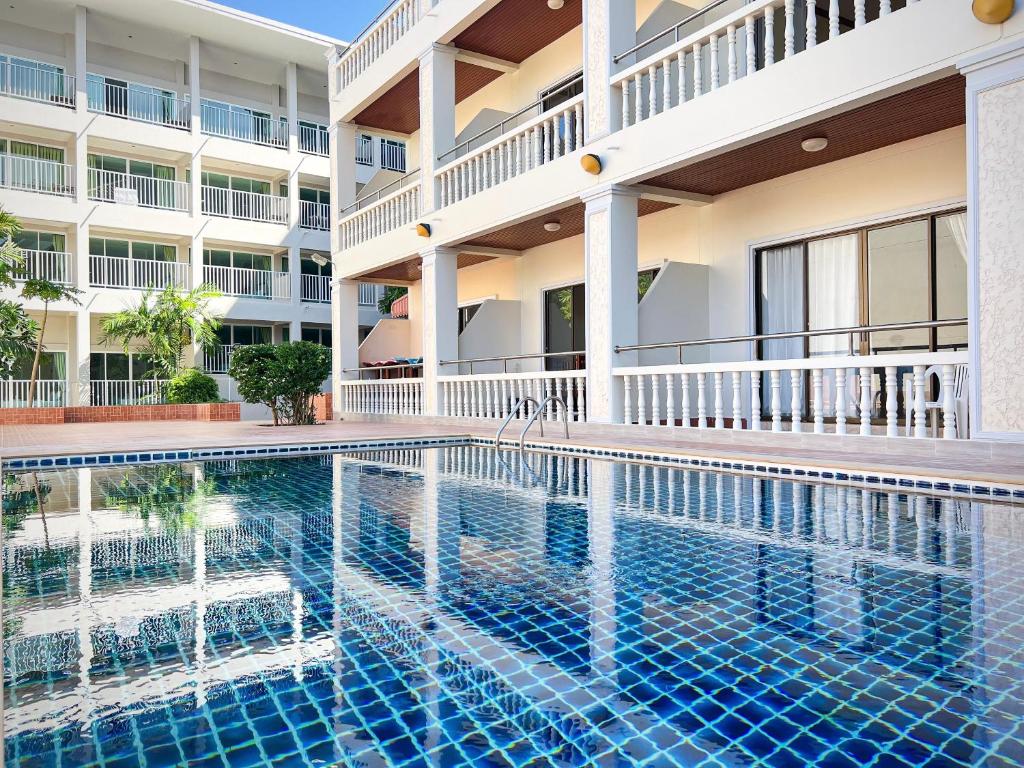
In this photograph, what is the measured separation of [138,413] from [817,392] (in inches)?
669

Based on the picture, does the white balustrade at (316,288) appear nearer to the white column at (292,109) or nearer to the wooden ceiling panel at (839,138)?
the white column at (292,109)

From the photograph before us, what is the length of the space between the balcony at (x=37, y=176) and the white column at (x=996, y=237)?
2208cm

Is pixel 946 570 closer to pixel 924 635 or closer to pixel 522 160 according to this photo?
pixel 924 635

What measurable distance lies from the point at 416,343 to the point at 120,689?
1633 centimetres

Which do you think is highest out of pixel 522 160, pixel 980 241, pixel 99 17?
pixel 99 17

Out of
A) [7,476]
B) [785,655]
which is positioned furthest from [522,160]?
[785,655]

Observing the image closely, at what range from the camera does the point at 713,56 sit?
8312 millimetres

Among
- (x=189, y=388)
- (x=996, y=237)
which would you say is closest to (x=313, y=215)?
(x=189, y=388)

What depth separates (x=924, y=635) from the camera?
2.81 m

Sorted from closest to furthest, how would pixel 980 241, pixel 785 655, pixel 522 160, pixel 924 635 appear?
pixel 785 655
pixel 924 635
pixel 980 241
pixel 522 160

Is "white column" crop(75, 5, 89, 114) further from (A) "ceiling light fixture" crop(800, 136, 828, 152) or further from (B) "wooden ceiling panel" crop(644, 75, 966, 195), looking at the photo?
(A) "ceiling light fixture" crop(800, 136, 828, 152)

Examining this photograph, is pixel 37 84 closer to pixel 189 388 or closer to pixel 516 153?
pixel 189 388

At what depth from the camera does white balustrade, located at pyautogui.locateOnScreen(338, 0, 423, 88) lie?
13859 mm

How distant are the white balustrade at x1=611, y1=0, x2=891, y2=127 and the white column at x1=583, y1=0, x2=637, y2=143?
164mm
